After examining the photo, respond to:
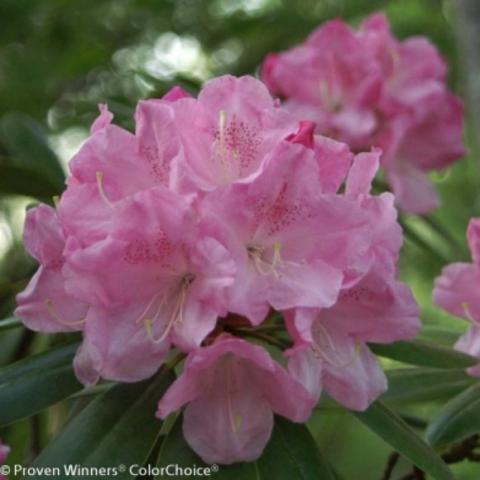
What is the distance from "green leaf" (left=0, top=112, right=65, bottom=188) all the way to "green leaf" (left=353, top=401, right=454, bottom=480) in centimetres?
68

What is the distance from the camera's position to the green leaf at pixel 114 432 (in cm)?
91

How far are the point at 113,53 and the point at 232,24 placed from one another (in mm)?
258

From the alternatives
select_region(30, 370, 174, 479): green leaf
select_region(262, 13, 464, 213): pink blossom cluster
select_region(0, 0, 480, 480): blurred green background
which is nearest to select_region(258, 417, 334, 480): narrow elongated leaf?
select_region(30, 370, 174, 479): green leaf

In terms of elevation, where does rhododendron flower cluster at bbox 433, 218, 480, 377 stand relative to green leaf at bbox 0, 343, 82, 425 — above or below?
below

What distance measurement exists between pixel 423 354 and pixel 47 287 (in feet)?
1.30

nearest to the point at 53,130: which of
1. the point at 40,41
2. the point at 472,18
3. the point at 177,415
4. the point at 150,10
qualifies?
the point at 40,41

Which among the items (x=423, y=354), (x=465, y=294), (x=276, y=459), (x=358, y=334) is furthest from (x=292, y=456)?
(x=465, y=294)

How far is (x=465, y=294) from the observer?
3.99 feet

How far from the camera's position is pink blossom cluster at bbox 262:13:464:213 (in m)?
1.81

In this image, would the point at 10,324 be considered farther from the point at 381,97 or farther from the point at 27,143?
the point at 381,97

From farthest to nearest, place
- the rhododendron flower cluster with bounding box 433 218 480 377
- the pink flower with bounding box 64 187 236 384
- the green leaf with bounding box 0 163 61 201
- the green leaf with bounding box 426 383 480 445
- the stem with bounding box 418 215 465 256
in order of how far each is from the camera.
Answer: the stem with bounding box 418 215 465 256 → the green leaf with bounding box 0 163 61 201 → the rhododendron flower cluster with bounding box 433 218 480 377 → the green leaf with bounding box 426 383 480 445 → the pink flower with bounding box 64 187 236 384

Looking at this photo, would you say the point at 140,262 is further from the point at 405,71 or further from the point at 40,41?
the point at 40,41

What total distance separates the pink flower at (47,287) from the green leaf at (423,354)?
330mm

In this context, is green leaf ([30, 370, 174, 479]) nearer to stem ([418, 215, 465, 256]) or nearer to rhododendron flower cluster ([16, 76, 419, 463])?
rhododendron flower cluster ([16, 76, 419, 463])
